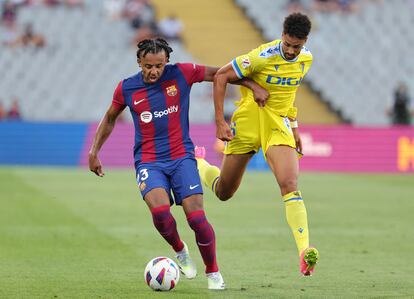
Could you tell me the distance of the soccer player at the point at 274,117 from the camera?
28.8 feet

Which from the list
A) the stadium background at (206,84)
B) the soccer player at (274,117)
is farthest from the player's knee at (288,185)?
the stadium background at (206,84)

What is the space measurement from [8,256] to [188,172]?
2836 millimetres

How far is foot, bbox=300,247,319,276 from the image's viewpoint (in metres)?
8.14

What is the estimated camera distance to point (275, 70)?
9.35 m

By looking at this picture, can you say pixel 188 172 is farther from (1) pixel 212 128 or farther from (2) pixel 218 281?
(1) pixel 212 128

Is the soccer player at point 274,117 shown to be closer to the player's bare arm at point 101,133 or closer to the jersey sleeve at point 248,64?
the jersey sleeve at point 248,64

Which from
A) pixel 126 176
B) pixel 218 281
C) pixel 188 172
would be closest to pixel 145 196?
pixel 188 172

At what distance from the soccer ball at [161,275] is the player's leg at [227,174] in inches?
78.2

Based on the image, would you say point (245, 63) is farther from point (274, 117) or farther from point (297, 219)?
point (297, 219)

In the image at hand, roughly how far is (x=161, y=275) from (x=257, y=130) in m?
2.11

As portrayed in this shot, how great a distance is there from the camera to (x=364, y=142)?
26.1 meters

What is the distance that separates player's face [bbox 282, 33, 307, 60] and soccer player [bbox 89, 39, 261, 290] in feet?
2.81

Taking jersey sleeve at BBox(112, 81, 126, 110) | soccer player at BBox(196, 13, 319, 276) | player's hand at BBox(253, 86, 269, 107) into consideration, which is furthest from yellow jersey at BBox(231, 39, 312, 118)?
jersey sleeve at BBox(112, 81, 126, 110)

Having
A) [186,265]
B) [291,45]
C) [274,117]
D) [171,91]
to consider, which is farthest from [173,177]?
[291,45]
